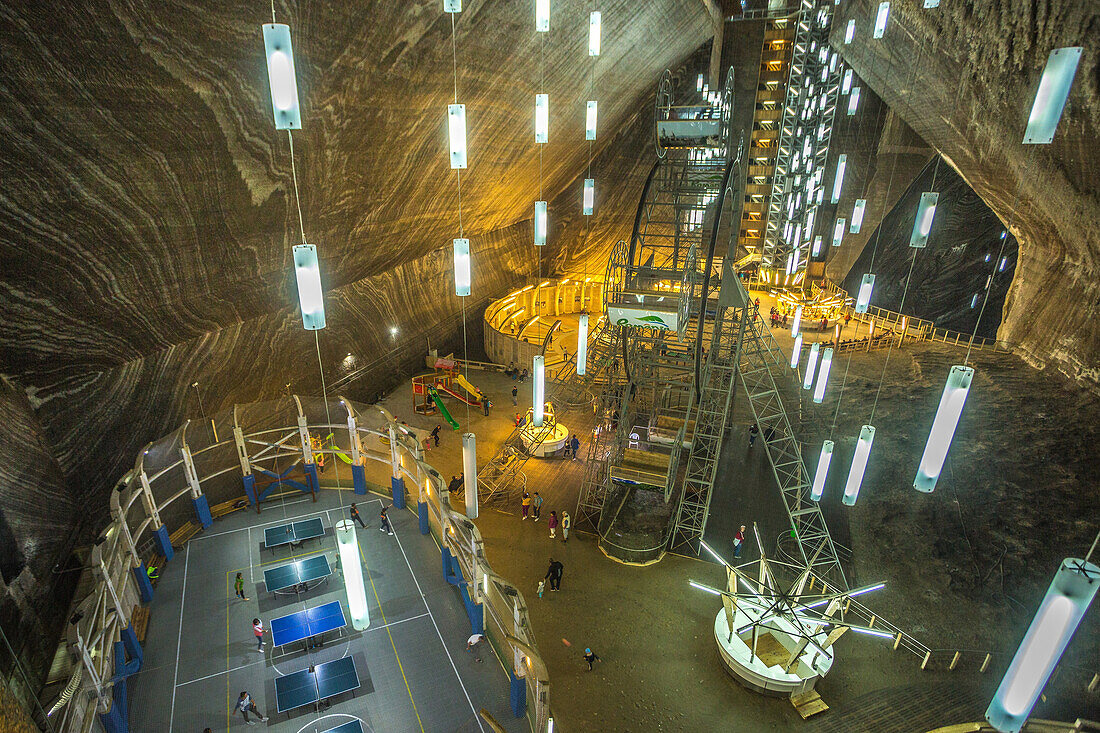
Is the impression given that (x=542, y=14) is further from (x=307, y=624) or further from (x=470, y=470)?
(x=307, y=624)

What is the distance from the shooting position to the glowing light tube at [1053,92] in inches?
203

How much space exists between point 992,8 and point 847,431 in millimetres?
11751

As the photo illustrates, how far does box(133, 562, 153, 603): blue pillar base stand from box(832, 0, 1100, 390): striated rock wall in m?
17.0

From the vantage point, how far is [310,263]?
6227 mm

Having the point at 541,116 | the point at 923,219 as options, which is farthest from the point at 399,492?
the point at 923,219

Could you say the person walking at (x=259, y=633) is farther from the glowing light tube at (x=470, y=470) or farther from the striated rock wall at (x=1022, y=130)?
the striated rock wall at (x=1022, y=130)

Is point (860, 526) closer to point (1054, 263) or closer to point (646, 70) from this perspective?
point (1054, 263)

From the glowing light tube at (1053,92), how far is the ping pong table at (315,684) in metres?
10.9

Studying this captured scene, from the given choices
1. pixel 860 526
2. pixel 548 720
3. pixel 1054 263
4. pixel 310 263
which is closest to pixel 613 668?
pixel 548 720

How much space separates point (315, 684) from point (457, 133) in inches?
343

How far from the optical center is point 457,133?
27.8 ft

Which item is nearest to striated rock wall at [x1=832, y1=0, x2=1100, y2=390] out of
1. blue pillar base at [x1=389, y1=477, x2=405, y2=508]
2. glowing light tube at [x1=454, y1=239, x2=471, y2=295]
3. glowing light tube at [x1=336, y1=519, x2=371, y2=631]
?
glowing light tube at [x1=454, y1=239, x2=471, y2=295]

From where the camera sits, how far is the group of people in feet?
45.4

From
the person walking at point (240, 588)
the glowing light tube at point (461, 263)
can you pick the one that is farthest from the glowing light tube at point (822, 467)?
the person walking at point (240, 588)
